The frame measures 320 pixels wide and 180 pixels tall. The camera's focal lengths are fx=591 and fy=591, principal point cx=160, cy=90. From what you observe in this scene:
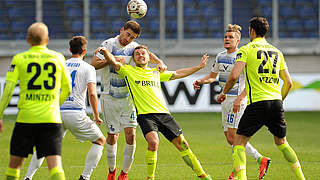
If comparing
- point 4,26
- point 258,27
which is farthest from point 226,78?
point 4,26

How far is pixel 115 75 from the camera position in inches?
302

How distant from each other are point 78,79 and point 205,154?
4.19 meters

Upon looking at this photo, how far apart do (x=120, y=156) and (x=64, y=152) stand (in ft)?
3.93

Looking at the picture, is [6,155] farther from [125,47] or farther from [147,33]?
[147,33]

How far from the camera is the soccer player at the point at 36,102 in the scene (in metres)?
5.32

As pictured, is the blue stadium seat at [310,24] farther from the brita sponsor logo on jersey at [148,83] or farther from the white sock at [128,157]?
the brita sponsor logo on jersey at [148,83]

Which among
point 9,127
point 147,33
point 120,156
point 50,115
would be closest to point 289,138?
point 120,156

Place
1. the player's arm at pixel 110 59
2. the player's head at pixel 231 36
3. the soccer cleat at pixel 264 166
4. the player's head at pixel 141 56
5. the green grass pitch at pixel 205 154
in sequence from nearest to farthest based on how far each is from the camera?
the player's arm at pixel 110 59 → the player's head at pixel 141 56 → the soccer cleat at pixel 264 166 → the player's head at pixel 231 36 → the green grass pitch at pixel 205 154

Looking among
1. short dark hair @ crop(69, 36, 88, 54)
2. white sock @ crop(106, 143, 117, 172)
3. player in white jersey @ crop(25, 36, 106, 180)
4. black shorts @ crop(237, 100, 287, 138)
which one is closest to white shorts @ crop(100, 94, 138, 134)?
white sock @ crop(106, 143, 117, 172)

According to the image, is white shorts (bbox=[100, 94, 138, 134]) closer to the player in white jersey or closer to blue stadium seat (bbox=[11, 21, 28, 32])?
the player in white jersey

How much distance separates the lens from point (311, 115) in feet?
61.0

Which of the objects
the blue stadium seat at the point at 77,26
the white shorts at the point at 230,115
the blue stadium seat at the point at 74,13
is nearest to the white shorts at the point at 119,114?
the white shorts at the point at 230,115

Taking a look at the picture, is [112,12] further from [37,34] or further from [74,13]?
[37,34]

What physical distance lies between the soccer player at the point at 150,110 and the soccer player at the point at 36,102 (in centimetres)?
159
